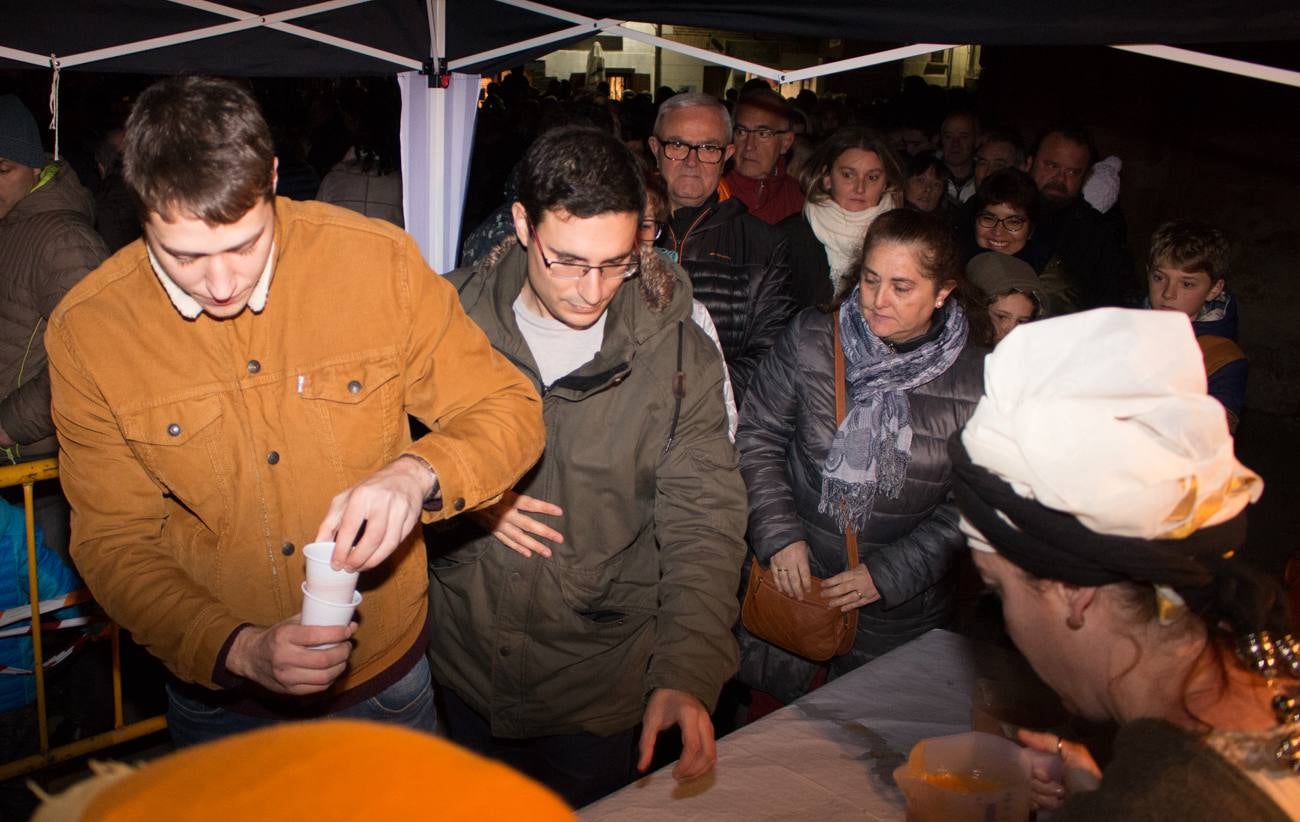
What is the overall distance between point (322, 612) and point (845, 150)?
3.81m

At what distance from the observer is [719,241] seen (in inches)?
167

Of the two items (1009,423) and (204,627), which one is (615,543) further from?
(1009,423)

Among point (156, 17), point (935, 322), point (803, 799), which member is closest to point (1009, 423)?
point (803, 799)

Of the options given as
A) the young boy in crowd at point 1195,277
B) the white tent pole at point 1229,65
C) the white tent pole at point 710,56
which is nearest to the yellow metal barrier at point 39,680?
the white tent pole at point 710,56

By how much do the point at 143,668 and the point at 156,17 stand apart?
9.68ft

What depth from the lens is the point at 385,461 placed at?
2115 millimetres

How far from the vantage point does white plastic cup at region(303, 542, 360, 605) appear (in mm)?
1617

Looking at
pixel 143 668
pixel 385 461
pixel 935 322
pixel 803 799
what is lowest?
pixel 143 668

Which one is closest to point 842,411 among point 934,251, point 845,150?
point 934,251

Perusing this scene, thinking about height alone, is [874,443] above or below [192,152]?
below

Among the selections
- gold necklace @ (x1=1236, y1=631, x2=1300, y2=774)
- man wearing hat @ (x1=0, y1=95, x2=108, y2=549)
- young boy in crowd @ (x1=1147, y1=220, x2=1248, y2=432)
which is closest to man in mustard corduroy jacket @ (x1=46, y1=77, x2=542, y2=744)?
gold necklace @ (x1=1236, y1=631, x2=1300, y2=774)

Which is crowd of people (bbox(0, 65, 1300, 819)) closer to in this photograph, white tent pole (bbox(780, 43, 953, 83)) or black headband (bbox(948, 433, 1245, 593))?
black headband (bbox(948, 433, 1245, 593))

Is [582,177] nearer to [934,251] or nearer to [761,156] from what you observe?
[934,251]

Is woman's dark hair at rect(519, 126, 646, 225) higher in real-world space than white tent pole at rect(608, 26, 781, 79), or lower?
lower
